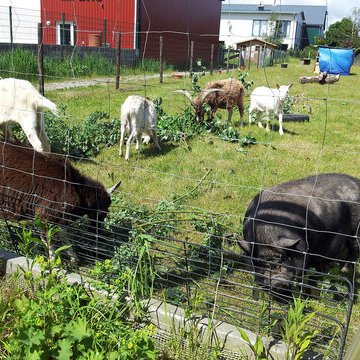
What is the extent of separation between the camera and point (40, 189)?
3814mm

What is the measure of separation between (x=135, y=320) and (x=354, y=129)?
9.13 metres

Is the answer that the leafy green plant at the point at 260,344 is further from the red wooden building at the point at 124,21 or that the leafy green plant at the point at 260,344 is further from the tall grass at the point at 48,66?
the red wooden building at the point at 124,21

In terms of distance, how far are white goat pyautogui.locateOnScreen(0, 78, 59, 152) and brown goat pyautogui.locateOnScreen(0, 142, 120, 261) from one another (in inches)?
79.5

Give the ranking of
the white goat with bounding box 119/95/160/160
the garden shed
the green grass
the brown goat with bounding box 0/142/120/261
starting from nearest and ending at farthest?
1. the brown goat with bounding box 0/142/120/261
2. the garden shed
3. the green grass
4. the white goat with bounding box 119/95/160/160

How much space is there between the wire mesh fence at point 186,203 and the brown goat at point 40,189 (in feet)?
0.04

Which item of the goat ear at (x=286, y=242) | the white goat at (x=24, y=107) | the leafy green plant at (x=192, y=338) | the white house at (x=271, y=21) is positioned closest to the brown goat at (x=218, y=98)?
the white house at (x=271, y=21)

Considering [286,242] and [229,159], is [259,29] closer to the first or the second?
[286,242]

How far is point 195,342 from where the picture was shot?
97.9 inches

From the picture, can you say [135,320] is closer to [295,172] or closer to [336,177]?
[336,177]

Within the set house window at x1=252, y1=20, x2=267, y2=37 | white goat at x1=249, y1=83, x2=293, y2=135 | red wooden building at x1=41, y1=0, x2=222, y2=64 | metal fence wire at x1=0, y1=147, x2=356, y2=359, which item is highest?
red wooden building at x1=41, y1=0, x2=222, y2=64

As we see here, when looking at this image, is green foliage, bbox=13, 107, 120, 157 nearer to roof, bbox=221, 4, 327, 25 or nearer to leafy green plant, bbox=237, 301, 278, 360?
roof, bbox=221, 4, 327, 25

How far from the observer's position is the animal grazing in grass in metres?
3.21

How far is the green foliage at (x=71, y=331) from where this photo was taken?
2125 mm

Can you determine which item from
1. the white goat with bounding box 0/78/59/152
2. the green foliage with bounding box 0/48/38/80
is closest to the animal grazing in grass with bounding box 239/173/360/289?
the white goat with bounding box 0/78/59/152
